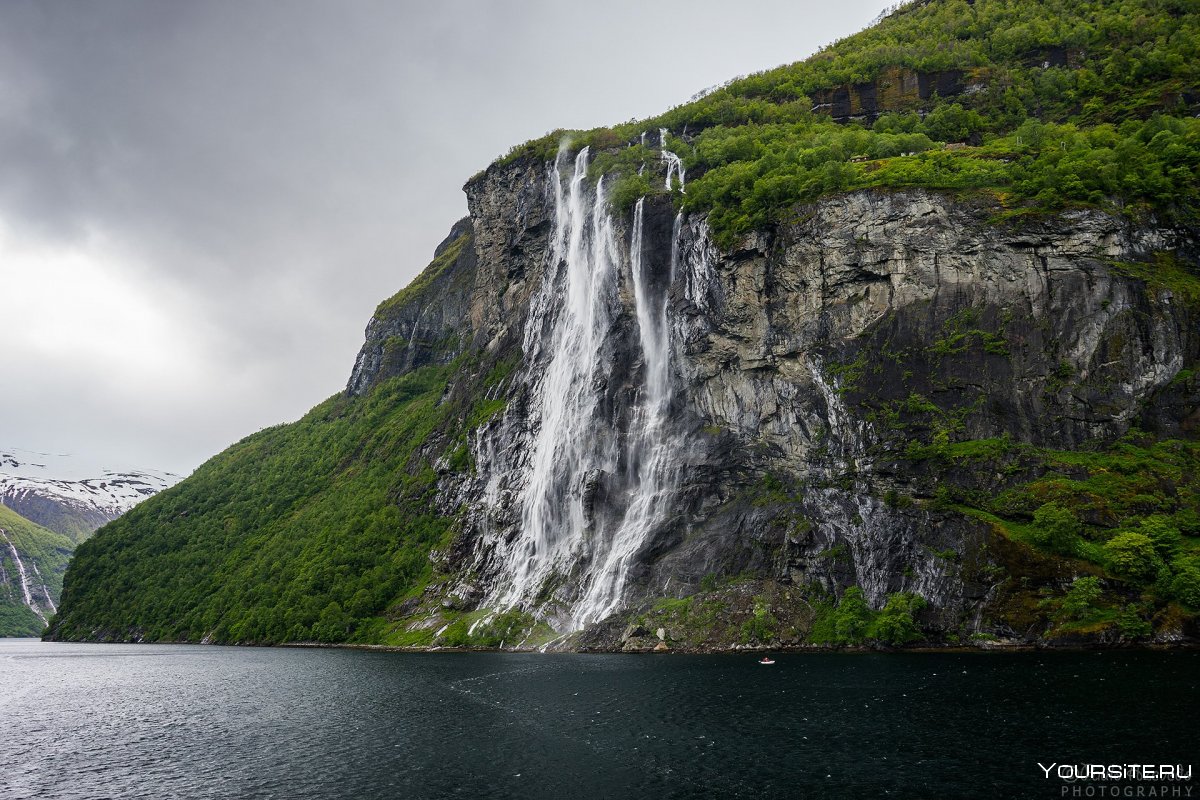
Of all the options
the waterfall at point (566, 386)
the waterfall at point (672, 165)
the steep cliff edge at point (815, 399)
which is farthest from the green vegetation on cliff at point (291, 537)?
the waterfall at point (672, 165)

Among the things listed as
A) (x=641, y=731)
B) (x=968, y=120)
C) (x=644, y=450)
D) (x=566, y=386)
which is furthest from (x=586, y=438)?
(x=968, y=120)

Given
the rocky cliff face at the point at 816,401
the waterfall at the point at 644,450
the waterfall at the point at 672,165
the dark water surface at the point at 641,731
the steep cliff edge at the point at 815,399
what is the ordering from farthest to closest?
1. the waterfall at the point at 672,165
2. the waterfall at the point at 644,450
3. the rocky cliff face at the point at 816,401
4. the steep cliff edge at the point at 815,399
5. the dark water surface at the point at 641,731

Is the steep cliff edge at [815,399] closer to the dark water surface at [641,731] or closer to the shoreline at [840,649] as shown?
the shoreline at [840,649]

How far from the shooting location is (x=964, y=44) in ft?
329

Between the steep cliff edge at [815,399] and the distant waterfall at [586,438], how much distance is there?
426 mm

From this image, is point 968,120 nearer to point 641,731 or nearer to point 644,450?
point 644,450

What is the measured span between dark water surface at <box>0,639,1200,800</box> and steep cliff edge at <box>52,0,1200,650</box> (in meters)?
10.3

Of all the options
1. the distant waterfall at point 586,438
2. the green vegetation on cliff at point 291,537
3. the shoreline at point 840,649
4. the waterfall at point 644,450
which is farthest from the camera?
the green vegetation on cliff at point 291,537

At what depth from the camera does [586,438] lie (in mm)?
80688

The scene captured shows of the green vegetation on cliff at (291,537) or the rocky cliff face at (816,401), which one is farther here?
the green vegetation on cliff at (291,537)

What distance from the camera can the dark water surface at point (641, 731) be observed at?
2328 centimetres

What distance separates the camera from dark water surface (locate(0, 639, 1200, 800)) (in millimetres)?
23281

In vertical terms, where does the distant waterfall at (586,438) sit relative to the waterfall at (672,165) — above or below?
below

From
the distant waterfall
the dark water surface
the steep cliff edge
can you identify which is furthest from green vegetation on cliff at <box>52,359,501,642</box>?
the dark water surface
